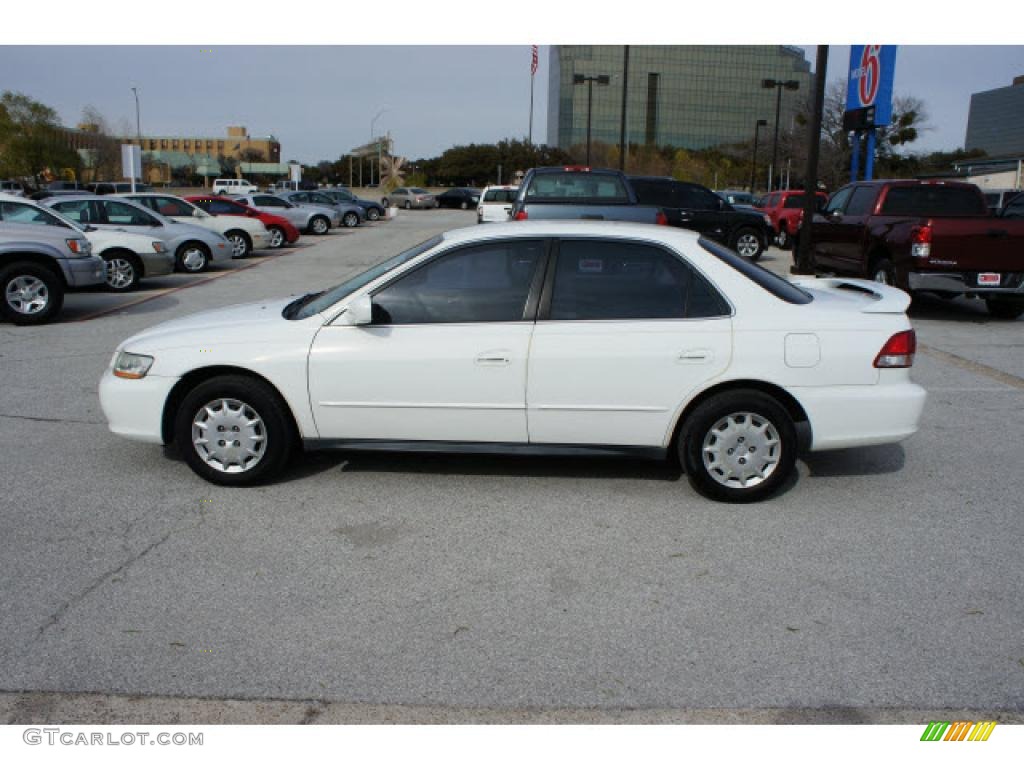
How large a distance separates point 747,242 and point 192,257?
12250mm

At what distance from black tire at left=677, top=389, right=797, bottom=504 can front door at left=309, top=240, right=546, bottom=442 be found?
38.8 inches

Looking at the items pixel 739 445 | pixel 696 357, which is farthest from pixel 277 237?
pixel 739 445

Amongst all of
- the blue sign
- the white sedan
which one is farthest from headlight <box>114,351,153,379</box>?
the blue sign

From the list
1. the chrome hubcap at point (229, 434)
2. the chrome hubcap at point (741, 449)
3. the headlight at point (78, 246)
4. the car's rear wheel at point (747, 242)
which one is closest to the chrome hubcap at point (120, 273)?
the headlight at point (78, 246)

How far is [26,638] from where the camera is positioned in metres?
3.59

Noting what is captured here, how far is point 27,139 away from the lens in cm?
6359

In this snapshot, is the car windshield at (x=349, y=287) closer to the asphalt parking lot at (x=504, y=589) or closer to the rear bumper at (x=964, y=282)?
the asphalt parking lot at (x=504, y=589)

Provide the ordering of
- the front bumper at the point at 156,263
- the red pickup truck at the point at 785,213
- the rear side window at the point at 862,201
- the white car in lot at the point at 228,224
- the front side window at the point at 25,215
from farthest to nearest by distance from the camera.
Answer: the red pickup truck at the point at 785,213 < the white car in lot at the point at 228,224 < the front bumper at the point at 156,263 < the rear side window at the point at 862,201 < the front side window at the point at 25,215

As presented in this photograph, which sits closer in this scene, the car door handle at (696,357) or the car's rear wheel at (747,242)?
the car door handle at (696,357)

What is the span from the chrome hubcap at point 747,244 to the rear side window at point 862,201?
21.3 feet

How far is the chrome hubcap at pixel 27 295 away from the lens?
11297mm

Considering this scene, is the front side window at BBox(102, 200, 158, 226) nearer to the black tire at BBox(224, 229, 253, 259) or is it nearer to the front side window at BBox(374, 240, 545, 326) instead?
the black tire at BBox(224, 229, 253, 259)

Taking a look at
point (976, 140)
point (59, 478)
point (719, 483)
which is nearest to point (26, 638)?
point (59, 478)

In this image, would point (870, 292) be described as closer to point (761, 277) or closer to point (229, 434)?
point (761, 277)
